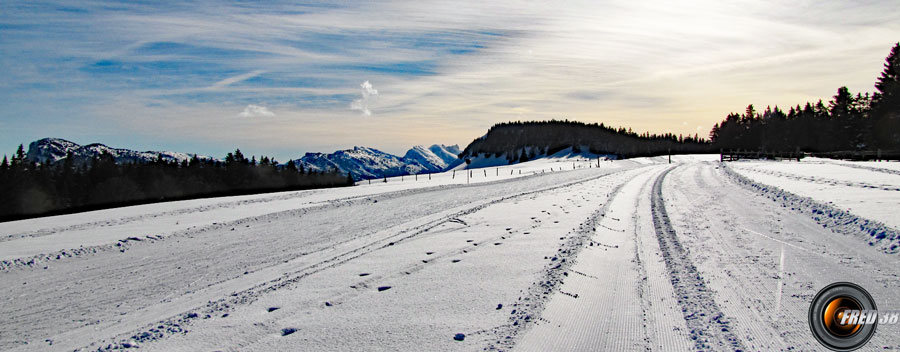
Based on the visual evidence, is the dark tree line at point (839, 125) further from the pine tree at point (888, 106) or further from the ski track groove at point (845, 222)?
the ski track groove at point (845, 222)

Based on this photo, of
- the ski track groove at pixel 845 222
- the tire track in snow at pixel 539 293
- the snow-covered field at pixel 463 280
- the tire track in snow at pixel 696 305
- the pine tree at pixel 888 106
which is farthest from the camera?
the pine tree at pixel 888 106

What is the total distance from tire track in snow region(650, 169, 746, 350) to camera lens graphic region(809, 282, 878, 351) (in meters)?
0.78

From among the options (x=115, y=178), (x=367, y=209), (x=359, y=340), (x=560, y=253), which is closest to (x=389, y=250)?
(x=560, y=253)

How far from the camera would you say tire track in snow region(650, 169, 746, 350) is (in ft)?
13.5

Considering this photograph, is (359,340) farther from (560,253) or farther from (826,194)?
(826,194)

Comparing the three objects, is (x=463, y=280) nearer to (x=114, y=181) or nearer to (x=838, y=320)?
(x=838, y=320)

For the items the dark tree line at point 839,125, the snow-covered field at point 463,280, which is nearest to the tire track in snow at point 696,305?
the snow-covered field at point 463,280

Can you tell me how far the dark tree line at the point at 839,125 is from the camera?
60188mm

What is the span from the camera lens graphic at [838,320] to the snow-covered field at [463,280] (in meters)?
0.13

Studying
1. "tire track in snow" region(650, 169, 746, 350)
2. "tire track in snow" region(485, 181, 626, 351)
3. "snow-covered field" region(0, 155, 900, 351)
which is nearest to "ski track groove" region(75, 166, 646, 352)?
"snow-covered field" region(0, 155, 900, 351)

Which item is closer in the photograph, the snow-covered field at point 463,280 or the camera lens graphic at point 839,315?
the camera lens graphic at point 839,315

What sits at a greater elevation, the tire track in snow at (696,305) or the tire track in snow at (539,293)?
the tire track in snow at (696,305)

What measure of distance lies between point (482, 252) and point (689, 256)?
12.5 ft

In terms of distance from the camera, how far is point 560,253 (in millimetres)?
8062
